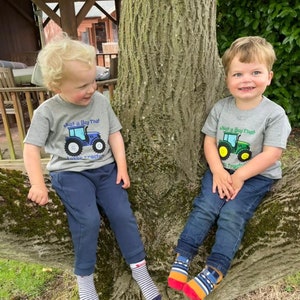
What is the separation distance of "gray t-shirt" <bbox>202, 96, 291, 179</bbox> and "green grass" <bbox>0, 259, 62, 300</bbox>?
276 cm

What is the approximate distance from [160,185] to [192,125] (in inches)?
14.5

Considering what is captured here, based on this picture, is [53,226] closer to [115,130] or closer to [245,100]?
[115,130]

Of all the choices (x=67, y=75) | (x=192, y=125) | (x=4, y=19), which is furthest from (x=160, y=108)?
(x=4, y=19)

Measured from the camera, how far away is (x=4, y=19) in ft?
35.7

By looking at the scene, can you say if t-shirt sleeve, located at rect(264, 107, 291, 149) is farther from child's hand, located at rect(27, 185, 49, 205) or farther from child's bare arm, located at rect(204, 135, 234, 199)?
child's hand, located at rect(27, 185, 49, 205)

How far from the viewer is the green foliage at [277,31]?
4.77 metres

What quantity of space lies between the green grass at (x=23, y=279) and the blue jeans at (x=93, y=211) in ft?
7.70

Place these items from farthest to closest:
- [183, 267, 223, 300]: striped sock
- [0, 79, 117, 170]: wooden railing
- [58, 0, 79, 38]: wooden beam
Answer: [58, 0, 79, 38]: wooden beam
[0, 79, 117, 170]: wooden railing
[183, 267, 223, 300]: striped sock

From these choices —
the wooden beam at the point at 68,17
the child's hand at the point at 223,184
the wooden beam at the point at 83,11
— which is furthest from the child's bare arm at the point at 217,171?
the wooden beam at the point at 83,11

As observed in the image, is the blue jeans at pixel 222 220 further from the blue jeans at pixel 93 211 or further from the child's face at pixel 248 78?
the child's face at pixel 248 78

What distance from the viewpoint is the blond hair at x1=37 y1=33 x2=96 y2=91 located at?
1.80 metres

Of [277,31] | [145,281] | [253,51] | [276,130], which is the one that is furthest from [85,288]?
[277,31]

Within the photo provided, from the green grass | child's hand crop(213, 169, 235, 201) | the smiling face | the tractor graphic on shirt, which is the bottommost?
the green grass

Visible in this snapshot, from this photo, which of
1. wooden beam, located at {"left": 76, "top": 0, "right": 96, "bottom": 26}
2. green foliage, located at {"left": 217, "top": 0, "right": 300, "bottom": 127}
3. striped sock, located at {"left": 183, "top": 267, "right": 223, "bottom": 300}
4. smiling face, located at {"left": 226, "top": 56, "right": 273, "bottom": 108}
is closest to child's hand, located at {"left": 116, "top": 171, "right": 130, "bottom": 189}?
striped sock, located at {"left": 183, "top": 267, "right": 223, "bottom": 300}
